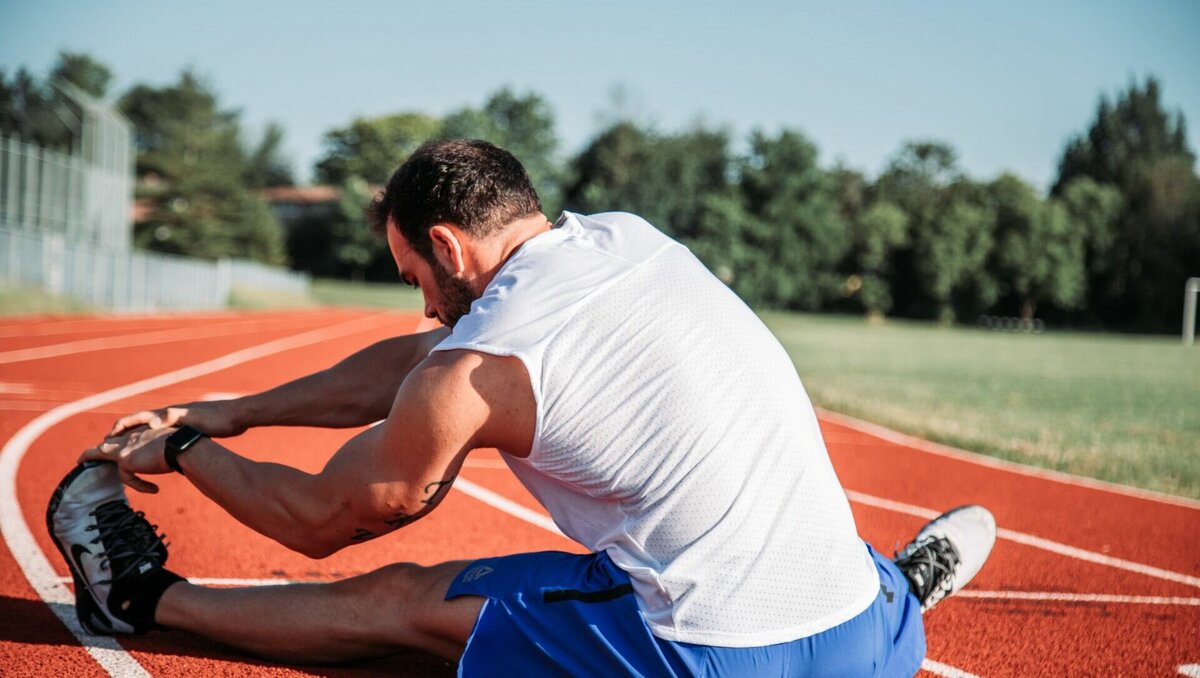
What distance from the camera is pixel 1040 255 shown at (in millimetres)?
72000

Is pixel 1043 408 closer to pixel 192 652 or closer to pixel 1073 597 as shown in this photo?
pixel 1073 597

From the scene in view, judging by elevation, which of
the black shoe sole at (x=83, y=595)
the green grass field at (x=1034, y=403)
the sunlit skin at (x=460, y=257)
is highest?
the sunlit skin at (x=460, y=257)

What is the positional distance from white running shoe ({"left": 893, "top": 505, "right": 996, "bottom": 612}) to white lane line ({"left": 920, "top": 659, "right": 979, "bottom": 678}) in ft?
0.60

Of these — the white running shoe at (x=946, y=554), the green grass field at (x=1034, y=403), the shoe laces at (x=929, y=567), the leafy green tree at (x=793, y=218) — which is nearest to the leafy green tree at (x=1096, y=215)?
the leafy green tree at (x=793, y=218)

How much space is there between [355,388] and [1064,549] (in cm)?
398

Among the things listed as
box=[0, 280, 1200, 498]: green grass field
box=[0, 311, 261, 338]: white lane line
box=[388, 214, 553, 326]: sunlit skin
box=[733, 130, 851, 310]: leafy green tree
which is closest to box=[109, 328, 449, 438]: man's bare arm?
box=[388, 214, 553, 326]: sunlit skin

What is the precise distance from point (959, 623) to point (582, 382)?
2.41 m

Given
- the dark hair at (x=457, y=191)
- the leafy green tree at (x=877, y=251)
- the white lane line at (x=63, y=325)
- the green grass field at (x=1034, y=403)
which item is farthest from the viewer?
the leafy green tree at (x=877, y=251)

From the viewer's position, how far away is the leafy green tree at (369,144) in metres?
100

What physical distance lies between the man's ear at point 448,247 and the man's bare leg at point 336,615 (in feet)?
2.75

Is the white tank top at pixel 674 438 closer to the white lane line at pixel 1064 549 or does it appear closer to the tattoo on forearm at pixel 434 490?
the tattoo on forearm at pixel 434 490

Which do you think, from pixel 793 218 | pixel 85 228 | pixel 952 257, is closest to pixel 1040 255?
pixel 952 257

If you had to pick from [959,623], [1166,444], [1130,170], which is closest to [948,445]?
[1166,444]

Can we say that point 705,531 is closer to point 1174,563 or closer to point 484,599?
point 484,599
